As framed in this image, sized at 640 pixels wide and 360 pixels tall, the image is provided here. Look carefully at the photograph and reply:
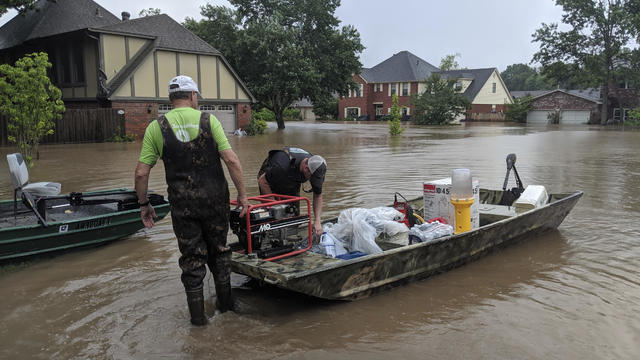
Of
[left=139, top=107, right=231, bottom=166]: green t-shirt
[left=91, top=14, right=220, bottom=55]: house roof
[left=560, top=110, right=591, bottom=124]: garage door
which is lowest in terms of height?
[left=139, top=107, right=231, bottom=166]: green t-shirt

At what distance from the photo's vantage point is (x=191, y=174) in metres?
4.45

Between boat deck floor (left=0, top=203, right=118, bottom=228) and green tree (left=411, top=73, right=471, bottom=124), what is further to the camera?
green tree (left=411, top=73, right=471, bottom=124)

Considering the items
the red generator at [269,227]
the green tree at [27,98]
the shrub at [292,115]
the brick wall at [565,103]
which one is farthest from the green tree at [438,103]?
the red generator at [269,227]

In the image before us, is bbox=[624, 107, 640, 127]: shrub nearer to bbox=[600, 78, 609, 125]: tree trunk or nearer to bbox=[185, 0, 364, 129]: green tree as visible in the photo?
bbox=[600, 78, 609, 125]: tree trunk

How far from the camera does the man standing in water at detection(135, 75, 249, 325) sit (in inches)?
174

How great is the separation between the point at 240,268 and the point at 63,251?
3.46 m

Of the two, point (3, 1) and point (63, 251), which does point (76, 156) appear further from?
point (63, 251)

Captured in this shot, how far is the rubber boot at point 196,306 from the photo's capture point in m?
4.68

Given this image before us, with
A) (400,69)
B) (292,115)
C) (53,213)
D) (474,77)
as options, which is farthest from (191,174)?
(292,115)

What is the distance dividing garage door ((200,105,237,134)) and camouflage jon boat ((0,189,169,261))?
23.6m

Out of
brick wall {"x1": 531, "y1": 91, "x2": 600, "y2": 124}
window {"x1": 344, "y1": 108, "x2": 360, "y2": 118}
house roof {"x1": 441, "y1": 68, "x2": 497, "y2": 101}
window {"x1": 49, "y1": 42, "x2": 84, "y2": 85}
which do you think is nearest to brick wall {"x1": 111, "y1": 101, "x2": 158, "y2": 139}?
window {"x1": 49, "y1": 42, "x2": 84, "y2": 85}

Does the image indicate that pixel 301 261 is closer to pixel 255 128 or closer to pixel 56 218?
pixel 56 218

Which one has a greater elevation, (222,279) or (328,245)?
(328,245)

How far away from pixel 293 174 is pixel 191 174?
1591 millimetres
